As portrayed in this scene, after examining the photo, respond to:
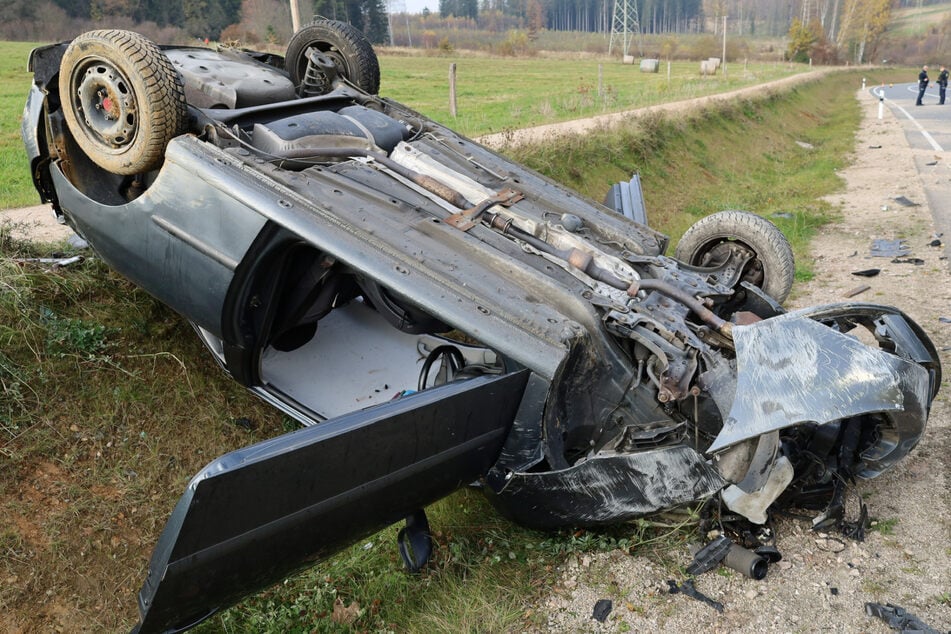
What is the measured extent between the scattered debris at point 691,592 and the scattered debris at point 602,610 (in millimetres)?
265

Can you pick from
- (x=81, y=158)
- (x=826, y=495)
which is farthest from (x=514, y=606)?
(x=81, y=158)

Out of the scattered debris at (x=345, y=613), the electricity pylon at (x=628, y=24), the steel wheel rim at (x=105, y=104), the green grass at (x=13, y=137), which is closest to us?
the scattered debris at (x=345, y=613)

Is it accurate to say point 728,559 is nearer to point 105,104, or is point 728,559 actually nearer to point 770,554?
point 770,554

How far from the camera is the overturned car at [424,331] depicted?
248cm

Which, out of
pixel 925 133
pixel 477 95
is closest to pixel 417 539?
pixel 925 133

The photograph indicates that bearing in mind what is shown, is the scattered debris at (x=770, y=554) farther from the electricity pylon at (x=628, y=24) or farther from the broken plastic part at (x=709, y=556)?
the electricity pylon at (x=628, y=24)

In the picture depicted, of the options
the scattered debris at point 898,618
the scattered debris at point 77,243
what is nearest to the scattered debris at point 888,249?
the scattered debris at point 898,618

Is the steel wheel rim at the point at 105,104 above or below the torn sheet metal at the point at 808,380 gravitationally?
above

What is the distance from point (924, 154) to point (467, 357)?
1307 centimetres

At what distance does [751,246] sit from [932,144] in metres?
13.4

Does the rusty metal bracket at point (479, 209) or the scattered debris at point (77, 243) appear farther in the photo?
the scattered debris at point (77, 243)

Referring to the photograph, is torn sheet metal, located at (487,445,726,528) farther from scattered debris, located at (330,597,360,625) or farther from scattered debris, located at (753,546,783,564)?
scattered debris, located at (330,597,360,625)

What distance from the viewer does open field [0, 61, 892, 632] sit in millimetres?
3223

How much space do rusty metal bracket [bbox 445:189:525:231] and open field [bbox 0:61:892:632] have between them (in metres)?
1.45
